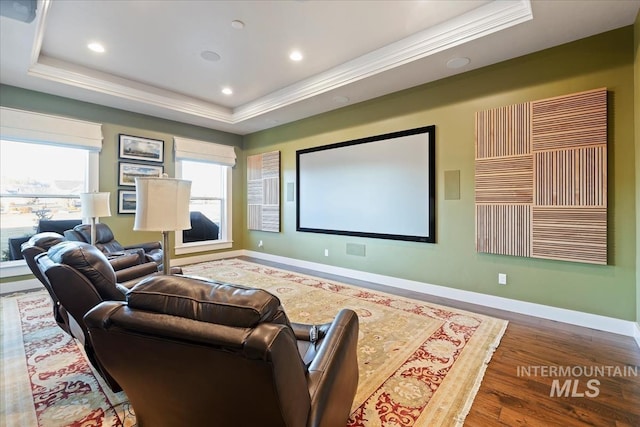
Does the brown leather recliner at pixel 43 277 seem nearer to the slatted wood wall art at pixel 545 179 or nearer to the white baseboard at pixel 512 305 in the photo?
the white baseboard at pixel 512 305

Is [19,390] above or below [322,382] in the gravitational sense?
below

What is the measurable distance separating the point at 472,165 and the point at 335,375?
3.36m

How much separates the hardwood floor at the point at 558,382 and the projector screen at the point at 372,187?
5.54ft

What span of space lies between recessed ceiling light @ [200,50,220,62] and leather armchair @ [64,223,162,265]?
2.66m

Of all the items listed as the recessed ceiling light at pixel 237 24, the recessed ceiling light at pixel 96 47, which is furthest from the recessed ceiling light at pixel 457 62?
the recessed ceiling light at pixel 96 47

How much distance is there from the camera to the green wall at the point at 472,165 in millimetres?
2811

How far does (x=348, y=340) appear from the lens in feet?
4.64

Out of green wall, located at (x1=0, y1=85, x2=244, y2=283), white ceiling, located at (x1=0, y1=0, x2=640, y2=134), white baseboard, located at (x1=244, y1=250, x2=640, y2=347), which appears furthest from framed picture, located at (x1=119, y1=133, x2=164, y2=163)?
white baseboard, located at (x1=244, y1=250, x2=640, y2=347)

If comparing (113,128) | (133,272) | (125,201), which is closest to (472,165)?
(133,272)

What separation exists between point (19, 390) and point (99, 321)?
1.74 m

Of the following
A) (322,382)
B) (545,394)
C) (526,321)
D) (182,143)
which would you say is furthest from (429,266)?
(182,143)

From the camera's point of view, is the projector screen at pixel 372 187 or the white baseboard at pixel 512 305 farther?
the projector screen at pixel 372 187

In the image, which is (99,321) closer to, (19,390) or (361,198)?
(19,390)

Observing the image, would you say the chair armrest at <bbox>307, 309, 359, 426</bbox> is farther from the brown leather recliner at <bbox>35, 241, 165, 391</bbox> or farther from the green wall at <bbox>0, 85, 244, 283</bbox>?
the green wall at <bbox>0, 85, 244, 283</bbox>
